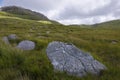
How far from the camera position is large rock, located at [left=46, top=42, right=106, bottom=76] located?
7.39 metres

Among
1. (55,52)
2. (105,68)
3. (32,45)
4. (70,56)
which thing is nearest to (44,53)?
(55,52)

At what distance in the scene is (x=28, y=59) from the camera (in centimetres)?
792

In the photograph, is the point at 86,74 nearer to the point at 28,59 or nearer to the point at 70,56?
the point at 70,56

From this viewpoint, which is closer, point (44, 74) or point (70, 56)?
point (44, 74)

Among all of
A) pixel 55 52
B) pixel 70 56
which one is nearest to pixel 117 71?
pixel 70 56

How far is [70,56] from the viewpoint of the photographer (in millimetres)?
8094

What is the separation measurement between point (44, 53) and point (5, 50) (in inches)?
52.1

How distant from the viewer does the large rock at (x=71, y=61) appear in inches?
291

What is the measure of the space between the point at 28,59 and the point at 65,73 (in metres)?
1.45

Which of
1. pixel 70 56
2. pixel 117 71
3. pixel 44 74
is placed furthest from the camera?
pixel 70 56

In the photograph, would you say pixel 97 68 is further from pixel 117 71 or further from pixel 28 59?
pixel 28 59

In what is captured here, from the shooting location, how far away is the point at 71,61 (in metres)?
7.75

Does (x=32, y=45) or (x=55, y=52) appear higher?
(x=55, y=52)

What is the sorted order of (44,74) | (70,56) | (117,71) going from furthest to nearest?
(70,56) < (117,71) < (44,74)
